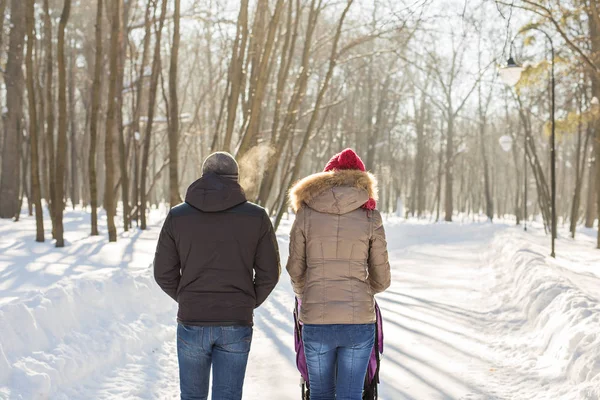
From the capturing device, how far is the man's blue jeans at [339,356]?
3805 millimetres

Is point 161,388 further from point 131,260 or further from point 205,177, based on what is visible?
point 131,260

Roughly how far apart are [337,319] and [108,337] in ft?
12.8

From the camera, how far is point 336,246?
3.78 m

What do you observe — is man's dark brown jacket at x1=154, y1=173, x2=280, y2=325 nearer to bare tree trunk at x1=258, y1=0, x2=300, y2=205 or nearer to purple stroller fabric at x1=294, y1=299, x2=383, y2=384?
purple stroller fabric at x1=294, y1=299, x2=383, y2=384

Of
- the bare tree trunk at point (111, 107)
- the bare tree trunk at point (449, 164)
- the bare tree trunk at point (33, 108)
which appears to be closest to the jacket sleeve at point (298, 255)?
the bare tree trunk at point (33, 108)

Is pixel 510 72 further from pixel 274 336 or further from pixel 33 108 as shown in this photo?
pixel 33 108

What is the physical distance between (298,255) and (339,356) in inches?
26.2

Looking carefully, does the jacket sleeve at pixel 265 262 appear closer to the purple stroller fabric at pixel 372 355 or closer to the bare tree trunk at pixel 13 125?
the purple stroller fabric at pixel 372 355

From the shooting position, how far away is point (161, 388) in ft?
19.8

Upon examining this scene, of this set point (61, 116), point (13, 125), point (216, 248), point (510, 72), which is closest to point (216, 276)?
point (216, 248)

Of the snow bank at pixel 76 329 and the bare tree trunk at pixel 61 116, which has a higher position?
the bare tree trunk at pixel 61 116

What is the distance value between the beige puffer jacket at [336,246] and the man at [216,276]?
29 centimetres

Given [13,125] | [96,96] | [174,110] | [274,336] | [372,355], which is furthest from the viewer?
[13,125]

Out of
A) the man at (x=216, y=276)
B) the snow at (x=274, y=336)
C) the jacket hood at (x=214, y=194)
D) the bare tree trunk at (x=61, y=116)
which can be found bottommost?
the snow at (x=274, y=336)
